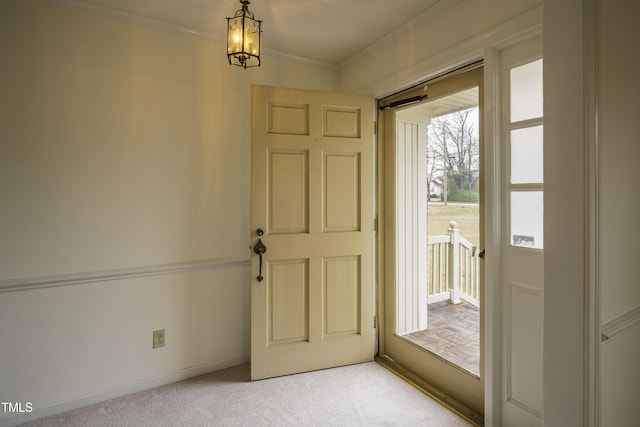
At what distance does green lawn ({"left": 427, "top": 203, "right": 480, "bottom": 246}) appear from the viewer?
351cm

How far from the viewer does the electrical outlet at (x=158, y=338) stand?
7.82 ft

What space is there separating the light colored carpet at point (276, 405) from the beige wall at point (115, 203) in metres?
0.16

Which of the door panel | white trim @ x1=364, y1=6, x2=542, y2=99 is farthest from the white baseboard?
white trim @ x1=364, y1=6, x2=542, y2=99

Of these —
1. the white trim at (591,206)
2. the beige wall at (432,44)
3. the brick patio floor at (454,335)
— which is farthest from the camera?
the brick patio floor at (454,335)

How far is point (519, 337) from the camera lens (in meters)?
1.80

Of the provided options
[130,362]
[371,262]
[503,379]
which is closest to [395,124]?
[371,262]

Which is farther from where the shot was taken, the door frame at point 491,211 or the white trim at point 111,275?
the white trim at point 111,275

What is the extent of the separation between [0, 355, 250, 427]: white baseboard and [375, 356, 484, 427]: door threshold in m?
1.14

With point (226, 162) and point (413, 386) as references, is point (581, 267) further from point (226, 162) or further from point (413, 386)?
point (226, 162)

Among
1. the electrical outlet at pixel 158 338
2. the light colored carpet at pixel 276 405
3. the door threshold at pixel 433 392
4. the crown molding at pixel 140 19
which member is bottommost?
the light colored carpet at pixel 276 405

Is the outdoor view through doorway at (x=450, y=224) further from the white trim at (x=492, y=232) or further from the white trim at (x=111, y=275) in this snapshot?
the white trim at (x=111, y=275)

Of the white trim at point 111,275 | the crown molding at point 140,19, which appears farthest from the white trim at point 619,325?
the crown molding at point 140,19

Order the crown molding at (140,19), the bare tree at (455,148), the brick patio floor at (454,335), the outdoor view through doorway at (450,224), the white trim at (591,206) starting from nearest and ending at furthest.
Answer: the white trim at (591,206) → the crown molding at (140,19) → the brick patio floor at (454,335) → the outdoor view through doorway at (450,224) → the bare tree at (455,148)

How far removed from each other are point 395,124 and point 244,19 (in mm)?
1452
